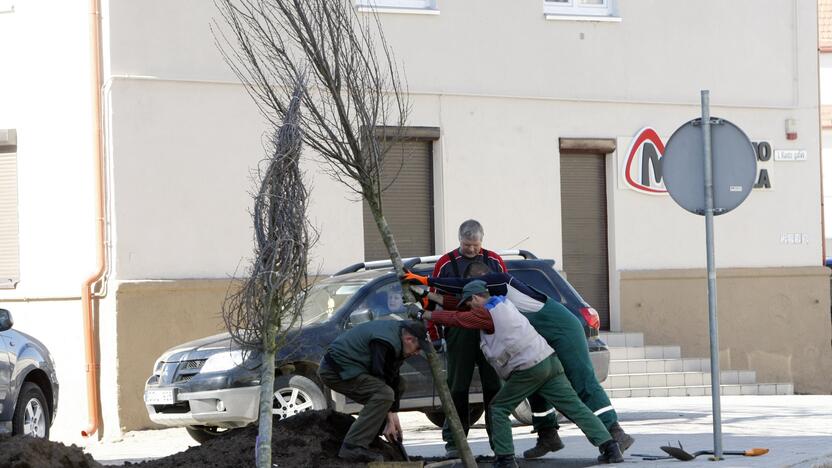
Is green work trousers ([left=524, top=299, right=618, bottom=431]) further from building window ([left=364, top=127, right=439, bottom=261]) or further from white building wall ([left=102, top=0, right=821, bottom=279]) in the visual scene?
building window ([left=364, top=127, right=439, bottom=261])

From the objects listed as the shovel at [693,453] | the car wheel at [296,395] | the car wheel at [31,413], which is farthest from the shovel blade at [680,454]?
the car wheel at [31,413]

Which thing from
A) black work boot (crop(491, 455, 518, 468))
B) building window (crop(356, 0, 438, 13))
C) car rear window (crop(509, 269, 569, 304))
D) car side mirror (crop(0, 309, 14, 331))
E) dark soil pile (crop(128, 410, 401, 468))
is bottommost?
black work boot (crop(491, 455, 518, 468))

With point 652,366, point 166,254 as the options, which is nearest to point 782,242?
point 652,366

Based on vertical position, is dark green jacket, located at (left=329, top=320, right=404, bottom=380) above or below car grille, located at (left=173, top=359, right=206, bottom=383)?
above

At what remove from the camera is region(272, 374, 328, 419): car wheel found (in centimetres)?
1261

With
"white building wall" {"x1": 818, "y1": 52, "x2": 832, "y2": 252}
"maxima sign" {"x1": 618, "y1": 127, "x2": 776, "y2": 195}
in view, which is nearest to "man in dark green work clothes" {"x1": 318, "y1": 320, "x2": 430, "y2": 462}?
"maxima sign" {"x1": 618, "y1": 127, "x2": 776, "y2": 195}

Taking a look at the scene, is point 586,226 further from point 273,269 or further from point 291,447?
point 273,269

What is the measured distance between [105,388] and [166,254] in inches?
72.1

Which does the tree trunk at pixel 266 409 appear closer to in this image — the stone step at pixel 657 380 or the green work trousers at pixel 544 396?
the green work trousers at pixel 544 396

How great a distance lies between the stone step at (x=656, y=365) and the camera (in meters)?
19.3

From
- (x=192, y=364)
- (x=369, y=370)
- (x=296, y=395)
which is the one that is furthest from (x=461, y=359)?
(x=192, y=364)

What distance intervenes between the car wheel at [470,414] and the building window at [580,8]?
298 inches

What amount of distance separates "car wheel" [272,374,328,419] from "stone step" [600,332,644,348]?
808 centimetres

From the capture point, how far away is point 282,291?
8.22m
